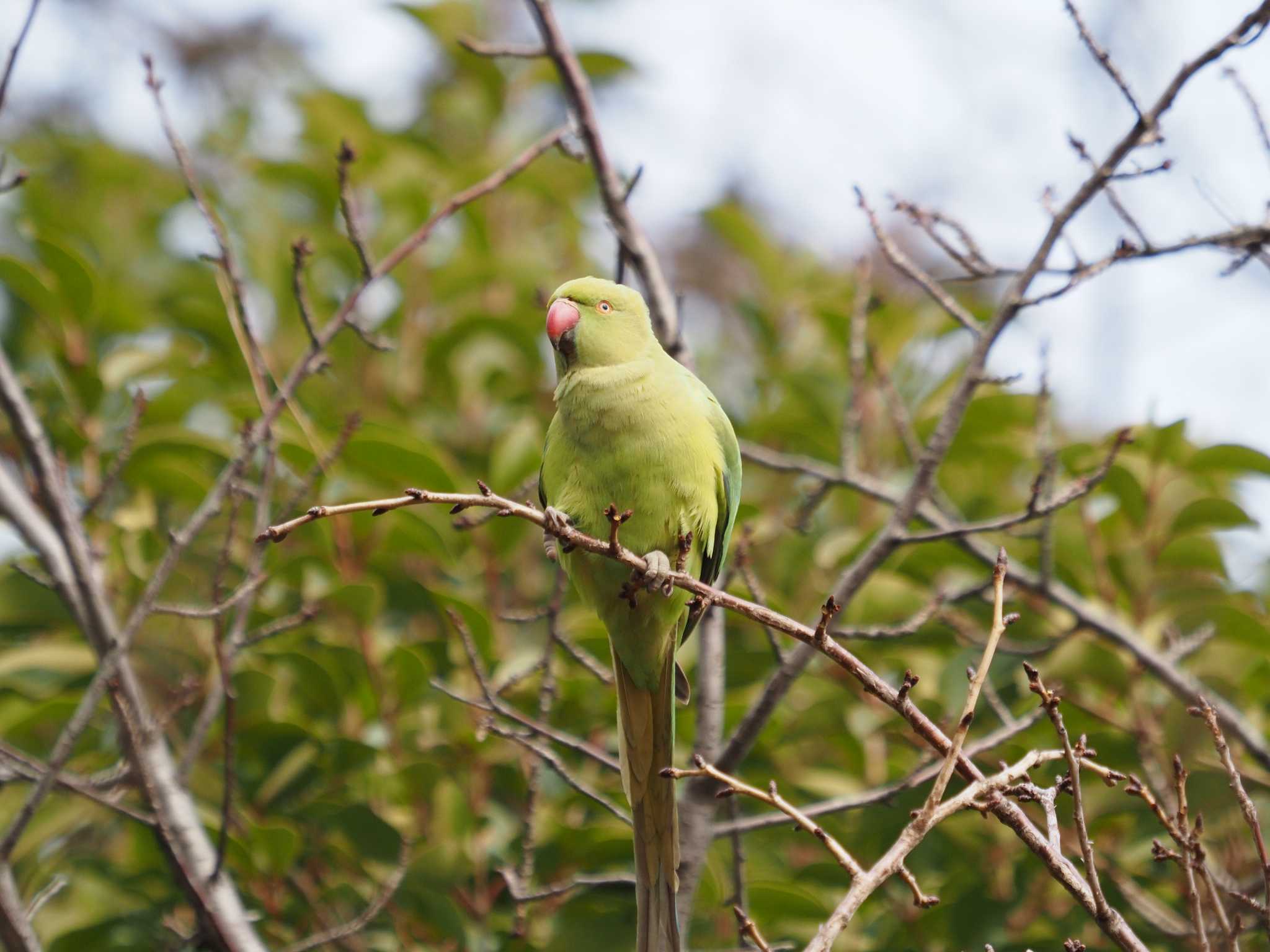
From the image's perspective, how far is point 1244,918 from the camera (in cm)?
342

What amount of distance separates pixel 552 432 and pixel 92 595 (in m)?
1.18

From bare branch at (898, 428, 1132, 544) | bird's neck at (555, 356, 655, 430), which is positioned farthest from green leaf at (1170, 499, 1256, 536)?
bird's neck at (555, 356, 655, 430)

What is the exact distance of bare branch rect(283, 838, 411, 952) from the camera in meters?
2.96

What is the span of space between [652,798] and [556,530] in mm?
993

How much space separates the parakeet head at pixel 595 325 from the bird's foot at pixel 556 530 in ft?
1.36

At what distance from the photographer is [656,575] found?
101 inches

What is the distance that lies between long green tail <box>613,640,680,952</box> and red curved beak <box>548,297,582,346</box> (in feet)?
2.74

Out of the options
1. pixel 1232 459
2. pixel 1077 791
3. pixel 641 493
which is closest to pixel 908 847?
pixel 1077 791

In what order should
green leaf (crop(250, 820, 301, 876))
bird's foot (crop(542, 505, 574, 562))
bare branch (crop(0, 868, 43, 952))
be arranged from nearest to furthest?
bird's foot (crop(542, 505, 574, 562)) < bare branch (crop(0, 868, 43, 952)) < green leaf (crop(250, 820, 301, 876))

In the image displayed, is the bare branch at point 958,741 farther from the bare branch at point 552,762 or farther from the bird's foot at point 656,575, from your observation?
the bare branch at point 552,762

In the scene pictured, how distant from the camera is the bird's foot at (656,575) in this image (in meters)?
2.60

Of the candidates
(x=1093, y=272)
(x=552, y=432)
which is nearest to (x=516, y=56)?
(x=552, y=432)

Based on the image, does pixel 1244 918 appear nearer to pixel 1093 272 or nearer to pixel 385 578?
pixel 1093 272

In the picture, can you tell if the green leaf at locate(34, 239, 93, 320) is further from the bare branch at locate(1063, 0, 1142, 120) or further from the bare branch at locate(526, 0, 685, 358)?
the bare branch at locate(1063, 0, 1142, 120)
